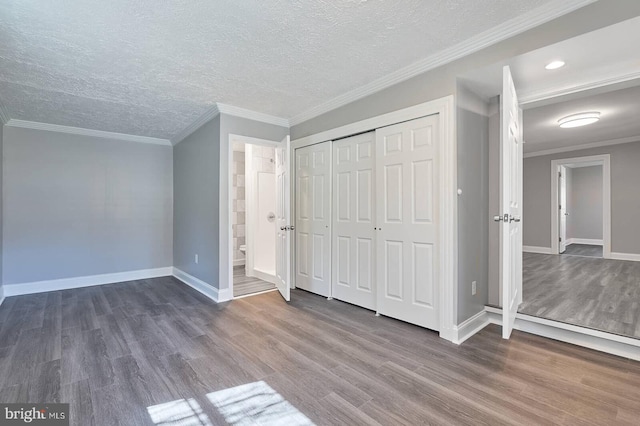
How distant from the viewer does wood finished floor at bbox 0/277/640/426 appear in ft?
5.50

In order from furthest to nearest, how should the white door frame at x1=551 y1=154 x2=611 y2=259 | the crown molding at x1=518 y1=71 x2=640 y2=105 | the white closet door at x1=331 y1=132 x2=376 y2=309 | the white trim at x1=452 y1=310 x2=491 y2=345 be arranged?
1. the white door frame at x1=551 y1=154 x2=611 y2=259
2. the white closet door at x1=331 y1=132 x2=376 y2=309
3. the white trim at x1=452 y1=310 x2=491 y2=345
4. the crown molding at x1=518 y1=71 x2=640 y2=105

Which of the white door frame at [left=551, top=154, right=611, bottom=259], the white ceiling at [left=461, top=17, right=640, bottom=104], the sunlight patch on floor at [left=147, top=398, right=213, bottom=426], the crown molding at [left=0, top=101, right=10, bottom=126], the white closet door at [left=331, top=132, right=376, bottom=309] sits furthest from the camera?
the white door frame at [left=551, top=154, right=611, bottom=259]

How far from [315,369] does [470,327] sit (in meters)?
1.52

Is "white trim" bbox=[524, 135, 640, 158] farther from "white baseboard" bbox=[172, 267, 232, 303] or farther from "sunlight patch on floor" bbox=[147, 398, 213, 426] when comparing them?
"sunlight patch on floor" bbox=[147, 398, 213, 426]

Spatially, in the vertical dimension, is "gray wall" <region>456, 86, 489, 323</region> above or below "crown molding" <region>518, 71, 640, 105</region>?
below

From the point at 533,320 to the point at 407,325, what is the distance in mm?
1112

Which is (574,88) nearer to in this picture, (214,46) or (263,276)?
(214,46)

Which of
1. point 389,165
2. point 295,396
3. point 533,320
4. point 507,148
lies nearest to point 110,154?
point 389,165

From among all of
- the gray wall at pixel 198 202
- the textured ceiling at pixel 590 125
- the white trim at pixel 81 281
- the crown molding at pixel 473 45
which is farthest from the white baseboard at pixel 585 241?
Answer: the white trim at pixel 81 281

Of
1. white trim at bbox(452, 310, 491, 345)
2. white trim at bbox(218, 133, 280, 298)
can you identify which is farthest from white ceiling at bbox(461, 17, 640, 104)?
white trim at bbox(218, 133, 280, 298)

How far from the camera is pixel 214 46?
239 cm

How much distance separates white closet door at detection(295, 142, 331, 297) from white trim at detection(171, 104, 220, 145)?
1.22m

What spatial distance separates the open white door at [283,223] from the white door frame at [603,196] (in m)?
6.33

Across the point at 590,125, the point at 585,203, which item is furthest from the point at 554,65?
the point at 585,203
